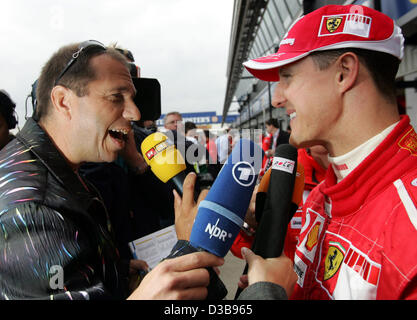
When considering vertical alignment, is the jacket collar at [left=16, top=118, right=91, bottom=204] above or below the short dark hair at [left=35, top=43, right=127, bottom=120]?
below

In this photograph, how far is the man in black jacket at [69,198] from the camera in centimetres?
87

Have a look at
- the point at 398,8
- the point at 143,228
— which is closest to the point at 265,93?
the point at 398,8

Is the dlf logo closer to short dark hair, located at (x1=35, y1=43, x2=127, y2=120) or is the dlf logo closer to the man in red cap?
the man in red cap

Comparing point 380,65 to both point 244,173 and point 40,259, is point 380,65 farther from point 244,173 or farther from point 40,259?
point 40,259

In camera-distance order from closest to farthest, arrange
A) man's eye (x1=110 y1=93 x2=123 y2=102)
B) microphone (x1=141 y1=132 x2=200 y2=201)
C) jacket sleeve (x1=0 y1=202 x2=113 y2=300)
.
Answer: jacket sleeve (x1=0 y1=202 x2=113 y2=300), microphone (x1=141 y1=132 x2=200 y2=201), man's eye (x1=110 y1=93 x2=123 y2=102)

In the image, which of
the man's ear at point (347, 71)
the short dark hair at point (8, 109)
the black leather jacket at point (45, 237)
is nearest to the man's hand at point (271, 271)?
the black leather jacket at point (45, 237)

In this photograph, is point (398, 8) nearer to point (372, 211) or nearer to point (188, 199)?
point (372, 211)

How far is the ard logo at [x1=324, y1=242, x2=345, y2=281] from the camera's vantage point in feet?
3.40

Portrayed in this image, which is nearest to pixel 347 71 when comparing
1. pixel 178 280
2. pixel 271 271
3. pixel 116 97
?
pixel 271 271

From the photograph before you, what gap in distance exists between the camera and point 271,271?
33.7 inches

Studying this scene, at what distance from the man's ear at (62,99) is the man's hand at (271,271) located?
1151 millimetres

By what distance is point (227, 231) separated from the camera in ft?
2.97

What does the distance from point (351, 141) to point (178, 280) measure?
2.83 ft

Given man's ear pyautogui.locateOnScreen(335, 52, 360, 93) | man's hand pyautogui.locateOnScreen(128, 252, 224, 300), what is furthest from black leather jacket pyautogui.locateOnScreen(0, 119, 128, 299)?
man's ear pyautogui.locateOnScreen(335, 52, 360, 93)
